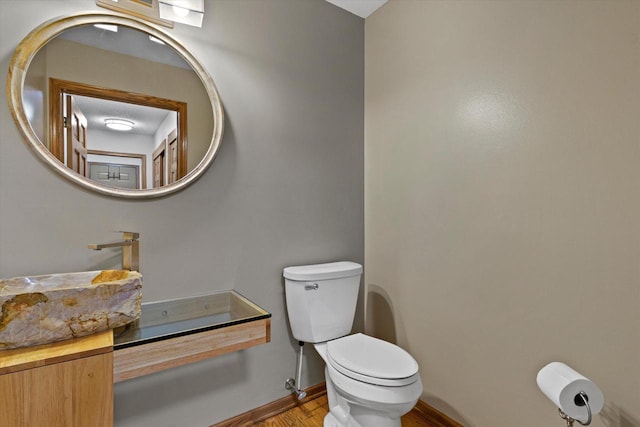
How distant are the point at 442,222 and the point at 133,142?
156 cm

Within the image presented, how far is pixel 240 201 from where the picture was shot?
166 cm

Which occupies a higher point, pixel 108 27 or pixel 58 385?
pixel 108 27

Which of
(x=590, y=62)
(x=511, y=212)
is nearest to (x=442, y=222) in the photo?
(x=511, y=212)

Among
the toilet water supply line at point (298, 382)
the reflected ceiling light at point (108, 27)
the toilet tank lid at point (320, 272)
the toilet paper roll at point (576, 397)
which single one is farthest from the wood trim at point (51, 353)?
the toilet paper roll at point (576, 397)

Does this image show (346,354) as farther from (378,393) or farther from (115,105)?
(115,105)

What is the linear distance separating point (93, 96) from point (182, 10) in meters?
0.53

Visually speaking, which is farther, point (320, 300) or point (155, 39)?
point (320, 300)

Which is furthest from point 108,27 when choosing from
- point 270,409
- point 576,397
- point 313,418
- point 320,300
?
point 576,397

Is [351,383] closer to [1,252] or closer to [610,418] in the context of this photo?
[610,418]

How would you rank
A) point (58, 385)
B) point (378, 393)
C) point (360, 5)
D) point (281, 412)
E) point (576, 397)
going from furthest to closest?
point (360, 5) → point (281, 412) → point (378, 393) → point (576, 397) → point (58, 385)

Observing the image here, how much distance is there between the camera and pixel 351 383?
4.28 ft

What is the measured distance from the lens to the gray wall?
4.05 feet

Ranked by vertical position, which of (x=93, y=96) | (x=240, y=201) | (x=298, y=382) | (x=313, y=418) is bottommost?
(x=313, y=418)

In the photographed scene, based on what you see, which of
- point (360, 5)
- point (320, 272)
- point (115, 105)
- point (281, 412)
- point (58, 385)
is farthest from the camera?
point (360, 5)
